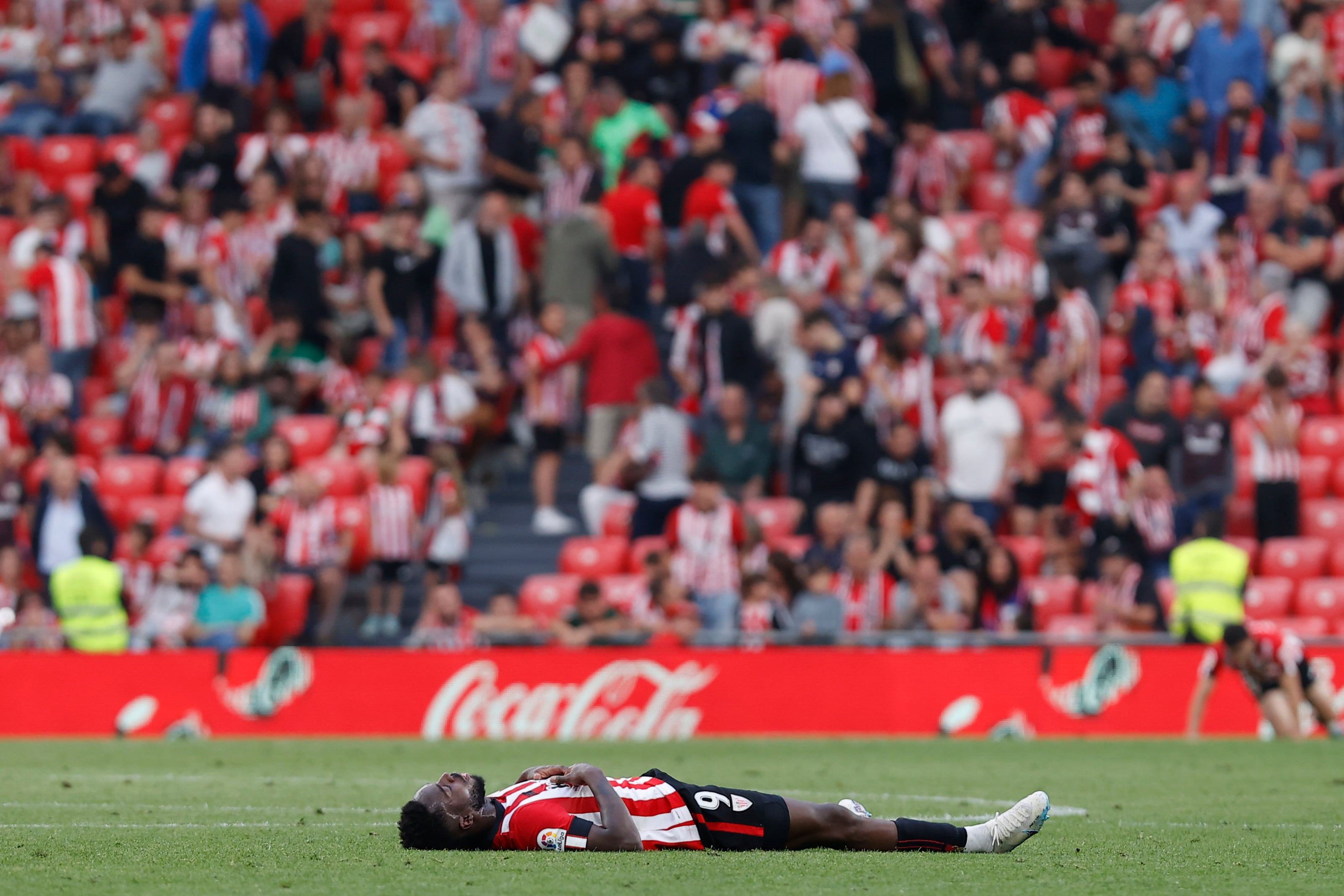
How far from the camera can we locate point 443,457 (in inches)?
763

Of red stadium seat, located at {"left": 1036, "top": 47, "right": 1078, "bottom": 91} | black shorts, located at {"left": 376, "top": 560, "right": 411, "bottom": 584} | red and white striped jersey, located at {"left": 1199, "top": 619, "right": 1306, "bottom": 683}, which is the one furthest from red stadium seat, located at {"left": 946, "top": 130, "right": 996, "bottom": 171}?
red and white striped jersey, located at {"left": 1199, "top": 619, "right": 1306, "bottom": 683}

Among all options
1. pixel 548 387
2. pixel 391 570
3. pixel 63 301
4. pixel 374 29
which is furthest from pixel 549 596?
pixel 374 29

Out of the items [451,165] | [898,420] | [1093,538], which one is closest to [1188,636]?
[1093,538]

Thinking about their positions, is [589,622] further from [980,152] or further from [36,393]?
[980,152]

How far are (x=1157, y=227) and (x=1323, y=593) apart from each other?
4271 millimetres

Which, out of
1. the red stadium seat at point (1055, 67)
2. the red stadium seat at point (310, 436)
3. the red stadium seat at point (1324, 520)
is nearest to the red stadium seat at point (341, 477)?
the red stadium seat at point (310, 436)

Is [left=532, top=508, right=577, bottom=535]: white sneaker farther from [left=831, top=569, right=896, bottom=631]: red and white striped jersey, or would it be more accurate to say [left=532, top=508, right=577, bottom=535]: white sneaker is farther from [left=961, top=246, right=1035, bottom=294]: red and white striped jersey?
[left=961, top=246, right=1035, bottom=294]: red and white striped jersey

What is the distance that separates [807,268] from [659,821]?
41.7 ft

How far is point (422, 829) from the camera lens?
8.37 meters

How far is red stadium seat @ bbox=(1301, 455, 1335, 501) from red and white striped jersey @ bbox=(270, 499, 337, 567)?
898 cm

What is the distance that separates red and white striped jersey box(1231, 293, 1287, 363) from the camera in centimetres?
2058

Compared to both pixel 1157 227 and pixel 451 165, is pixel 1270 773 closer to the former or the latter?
pixel 1157 227

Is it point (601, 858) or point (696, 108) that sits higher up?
point (696, 108)

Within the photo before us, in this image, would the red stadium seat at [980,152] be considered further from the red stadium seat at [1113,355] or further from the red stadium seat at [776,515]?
the red stadium seat at [776,515]
